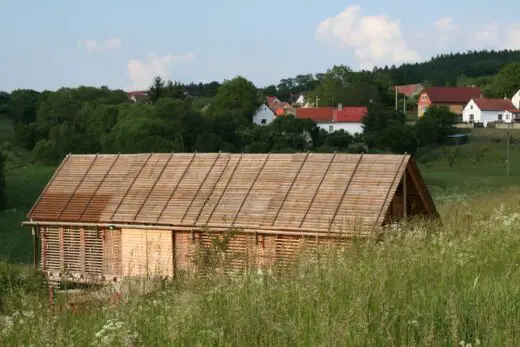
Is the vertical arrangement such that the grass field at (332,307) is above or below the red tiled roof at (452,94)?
below

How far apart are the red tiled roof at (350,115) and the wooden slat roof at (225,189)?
193ft

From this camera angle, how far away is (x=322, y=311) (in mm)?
4727

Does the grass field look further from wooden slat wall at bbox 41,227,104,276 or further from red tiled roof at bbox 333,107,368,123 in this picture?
red tiled roof at bbox 333,107,368,123

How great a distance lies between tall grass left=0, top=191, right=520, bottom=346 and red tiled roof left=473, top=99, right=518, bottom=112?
9418 centimetres

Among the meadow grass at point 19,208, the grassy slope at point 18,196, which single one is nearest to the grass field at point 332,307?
the grassy slope at point 18,196

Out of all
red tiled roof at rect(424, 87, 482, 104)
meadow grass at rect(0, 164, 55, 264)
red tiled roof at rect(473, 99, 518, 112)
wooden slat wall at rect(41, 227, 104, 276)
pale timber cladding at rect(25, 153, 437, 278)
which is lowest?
meadow grass at rect(0, 164, 55, 264)

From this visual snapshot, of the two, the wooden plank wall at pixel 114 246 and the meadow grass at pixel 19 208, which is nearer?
the wooden plank wall at pixel 114 246

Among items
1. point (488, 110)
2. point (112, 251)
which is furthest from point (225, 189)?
point (488, 110)

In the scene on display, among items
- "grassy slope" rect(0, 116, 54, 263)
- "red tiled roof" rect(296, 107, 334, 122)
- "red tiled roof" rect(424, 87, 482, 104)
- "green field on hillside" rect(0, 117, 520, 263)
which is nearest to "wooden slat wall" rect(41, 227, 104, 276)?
"grassy slope" rect(0, 116, 54, 263)

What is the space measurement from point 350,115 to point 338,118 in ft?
4.83

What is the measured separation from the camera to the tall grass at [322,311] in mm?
4484

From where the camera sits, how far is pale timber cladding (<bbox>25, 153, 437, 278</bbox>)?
63.4 ft

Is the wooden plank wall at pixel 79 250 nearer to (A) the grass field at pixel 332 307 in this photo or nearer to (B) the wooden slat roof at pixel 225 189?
(B) the wooden slat roof at pixel 225 189

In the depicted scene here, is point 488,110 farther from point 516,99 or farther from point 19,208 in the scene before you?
point 19,208
